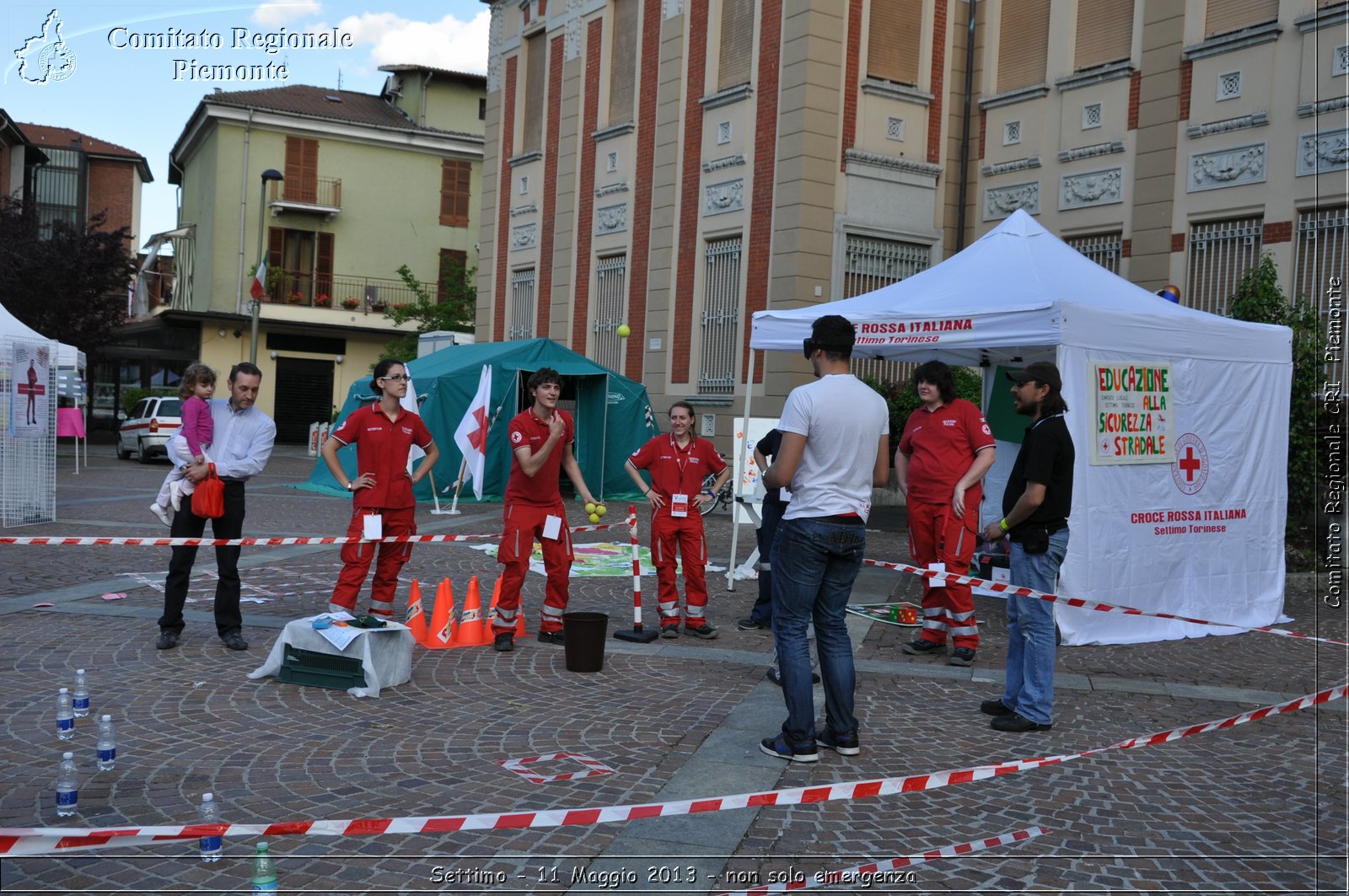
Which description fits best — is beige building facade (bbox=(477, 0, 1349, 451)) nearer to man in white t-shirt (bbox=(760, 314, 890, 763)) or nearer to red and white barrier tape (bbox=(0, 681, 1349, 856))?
man in white t-shirt (bbox=(760, 314, 890, 763))

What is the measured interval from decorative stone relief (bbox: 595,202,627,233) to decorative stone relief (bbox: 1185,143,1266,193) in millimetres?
10728

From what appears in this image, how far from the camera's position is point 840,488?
5488mm

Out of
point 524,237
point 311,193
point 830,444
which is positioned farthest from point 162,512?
point 311,193

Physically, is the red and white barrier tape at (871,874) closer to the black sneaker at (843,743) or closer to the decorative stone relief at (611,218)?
the black sneaker at (843,743)

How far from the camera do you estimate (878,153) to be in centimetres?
1908

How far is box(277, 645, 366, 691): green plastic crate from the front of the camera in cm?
648

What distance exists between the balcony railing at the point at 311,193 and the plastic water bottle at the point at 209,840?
128 feet

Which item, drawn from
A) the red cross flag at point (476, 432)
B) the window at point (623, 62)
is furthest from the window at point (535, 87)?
the red cross flag at point (476, 432)

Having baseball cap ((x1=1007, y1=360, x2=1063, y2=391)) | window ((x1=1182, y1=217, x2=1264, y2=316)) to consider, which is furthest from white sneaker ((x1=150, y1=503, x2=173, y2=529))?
window ((x1=1182, y1=217, x2=1264, y2=316))

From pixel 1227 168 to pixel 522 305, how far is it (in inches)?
616

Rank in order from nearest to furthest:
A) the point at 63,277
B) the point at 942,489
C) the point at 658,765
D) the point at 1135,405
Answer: the point at 658,765, the point at 942,489, the point at 1135,405, the point at 63,277

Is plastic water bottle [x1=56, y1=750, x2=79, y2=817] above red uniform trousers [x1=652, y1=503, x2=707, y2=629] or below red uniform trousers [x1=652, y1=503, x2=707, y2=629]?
below

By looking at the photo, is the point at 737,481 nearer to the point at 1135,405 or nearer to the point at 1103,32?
the point at 1135,405

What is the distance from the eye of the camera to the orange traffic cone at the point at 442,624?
7.87 meters
